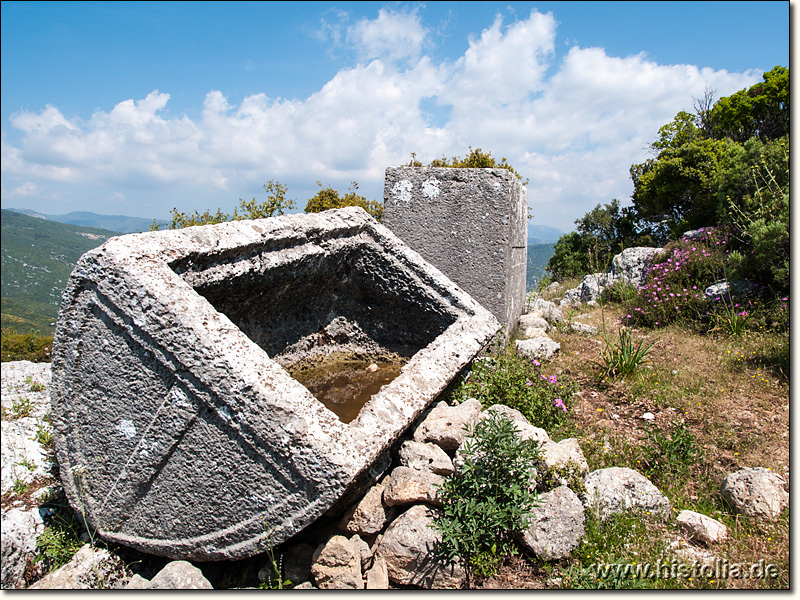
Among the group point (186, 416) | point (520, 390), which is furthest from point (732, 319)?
point (186, 416)

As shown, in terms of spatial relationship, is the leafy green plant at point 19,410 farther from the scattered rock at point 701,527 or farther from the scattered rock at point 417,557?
the scattered rock at point 701,527

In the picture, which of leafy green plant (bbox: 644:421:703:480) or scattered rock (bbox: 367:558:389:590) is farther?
leafy green plant (bbox: 644:421:703:480)

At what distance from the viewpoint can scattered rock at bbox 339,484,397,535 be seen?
227 centimetres

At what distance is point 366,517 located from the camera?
2277 millimetres

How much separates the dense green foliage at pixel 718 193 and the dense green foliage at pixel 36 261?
82.5 ft

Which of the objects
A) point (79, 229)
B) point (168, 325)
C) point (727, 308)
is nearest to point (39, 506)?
point (168, 325)

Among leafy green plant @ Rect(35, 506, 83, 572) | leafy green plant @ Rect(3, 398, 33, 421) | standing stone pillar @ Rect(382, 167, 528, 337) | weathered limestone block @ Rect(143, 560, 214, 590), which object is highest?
standing stone pillar @ Rect(382, 167, 528, 337)

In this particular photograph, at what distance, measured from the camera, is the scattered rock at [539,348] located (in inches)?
168

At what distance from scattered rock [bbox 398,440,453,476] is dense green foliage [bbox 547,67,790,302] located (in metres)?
3.98

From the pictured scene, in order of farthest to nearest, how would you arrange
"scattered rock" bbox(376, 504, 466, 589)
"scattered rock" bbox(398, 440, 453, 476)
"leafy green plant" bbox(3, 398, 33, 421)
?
1. "leafy green plant" bbox(3, 398, 33, 421)
2. "scattered rock" bbox(398, 440, 453, 476)
3. "scattered rock" bbox(376, 504, 466, 589)

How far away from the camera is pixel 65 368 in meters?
2.32

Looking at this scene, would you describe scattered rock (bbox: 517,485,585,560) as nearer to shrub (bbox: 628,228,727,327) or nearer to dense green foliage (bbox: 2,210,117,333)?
shrub (bbox: 628,228,727,327)

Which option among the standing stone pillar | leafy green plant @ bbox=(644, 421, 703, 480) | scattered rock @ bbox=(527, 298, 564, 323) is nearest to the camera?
leafy green plant @ bbox=(644, 421, 703, 480)

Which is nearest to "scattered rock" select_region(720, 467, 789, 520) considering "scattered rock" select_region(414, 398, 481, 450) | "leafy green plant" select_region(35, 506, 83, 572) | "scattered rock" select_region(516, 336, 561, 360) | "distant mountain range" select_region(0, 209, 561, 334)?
"scattered rock" select_region(414, 398, 481, 450)
